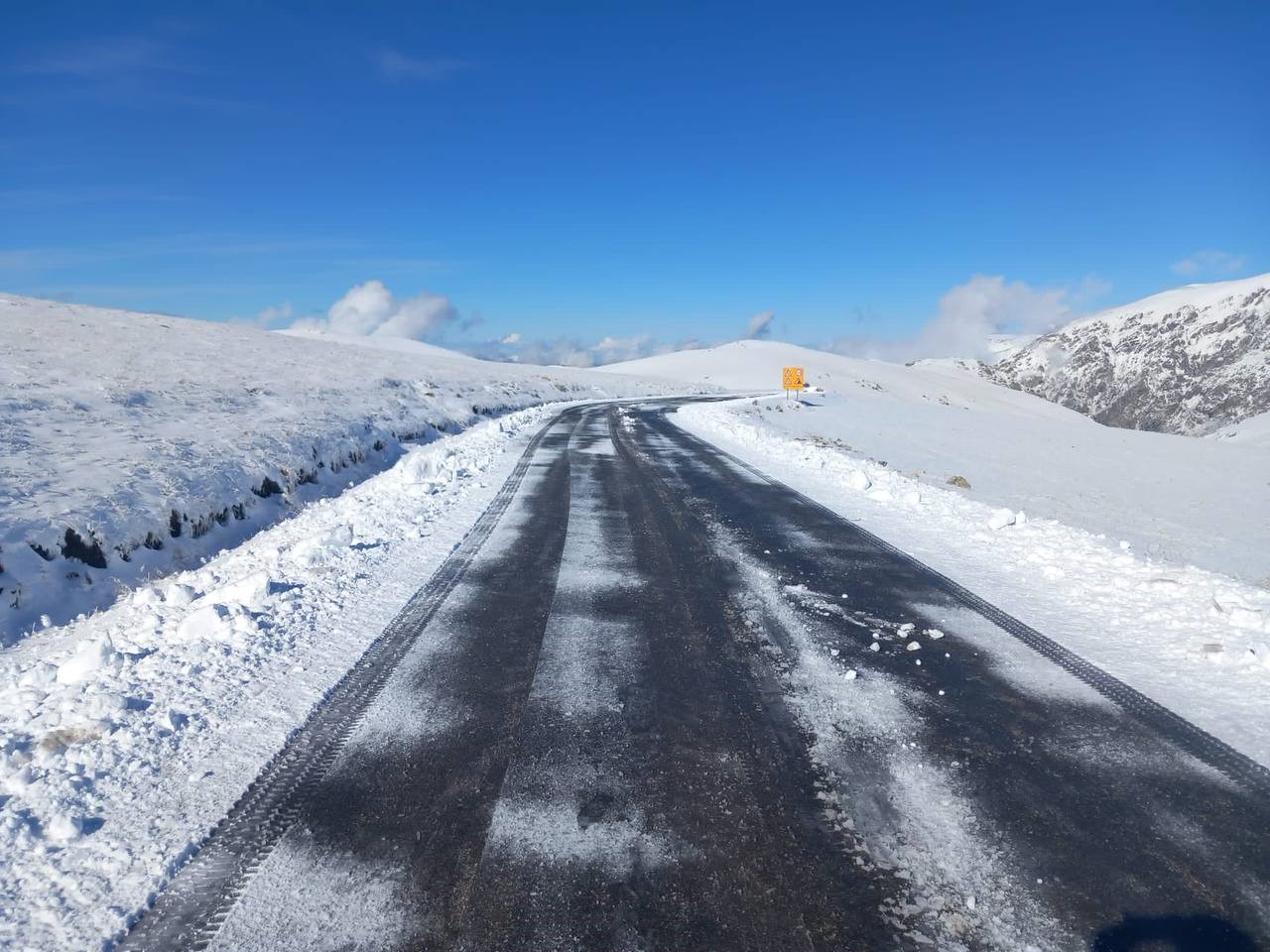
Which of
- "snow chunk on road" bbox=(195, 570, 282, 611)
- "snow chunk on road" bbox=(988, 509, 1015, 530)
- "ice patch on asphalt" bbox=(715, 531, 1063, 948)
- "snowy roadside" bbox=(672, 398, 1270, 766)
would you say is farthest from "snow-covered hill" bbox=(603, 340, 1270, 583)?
"snow chunk on road" bbox=(195, 570, 282, 611)

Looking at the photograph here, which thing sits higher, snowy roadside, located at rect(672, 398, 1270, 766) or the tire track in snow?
snowy roadside, located at rect(672, 398, 1270, 766)

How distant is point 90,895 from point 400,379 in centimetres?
3233

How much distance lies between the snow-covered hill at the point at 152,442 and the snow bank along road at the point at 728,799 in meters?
5.28

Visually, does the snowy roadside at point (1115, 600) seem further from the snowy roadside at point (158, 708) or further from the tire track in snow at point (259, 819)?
the snowy roadside at point (158, 708)

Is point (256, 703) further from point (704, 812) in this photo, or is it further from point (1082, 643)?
point (1082, 643)

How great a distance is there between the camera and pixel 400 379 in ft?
110

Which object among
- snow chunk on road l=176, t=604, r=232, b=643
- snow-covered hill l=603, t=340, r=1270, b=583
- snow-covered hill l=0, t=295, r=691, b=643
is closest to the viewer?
snow chunk on road l=176, t=604, r=232, b=643

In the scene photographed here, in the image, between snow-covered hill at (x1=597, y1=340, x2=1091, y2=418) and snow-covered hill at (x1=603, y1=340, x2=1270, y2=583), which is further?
snow-covered hill at (x1=597, y1=340, x2=1091, y2=418)

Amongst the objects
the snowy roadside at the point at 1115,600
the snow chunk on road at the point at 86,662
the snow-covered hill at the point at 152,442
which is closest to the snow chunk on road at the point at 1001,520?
the snowy roadside at the point at 1115,600

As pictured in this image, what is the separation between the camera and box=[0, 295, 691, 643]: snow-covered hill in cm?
879

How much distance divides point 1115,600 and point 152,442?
15.8 metres

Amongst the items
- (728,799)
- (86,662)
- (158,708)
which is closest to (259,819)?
(158,708)

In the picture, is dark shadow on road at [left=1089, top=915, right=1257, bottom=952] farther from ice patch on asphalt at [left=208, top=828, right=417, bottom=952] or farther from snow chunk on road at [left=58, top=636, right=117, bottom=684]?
snow chunk on road at [left=58, top=636, right=117, bottom=684]

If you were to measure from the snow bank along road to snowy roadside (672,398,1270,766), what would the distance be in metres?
0.42
